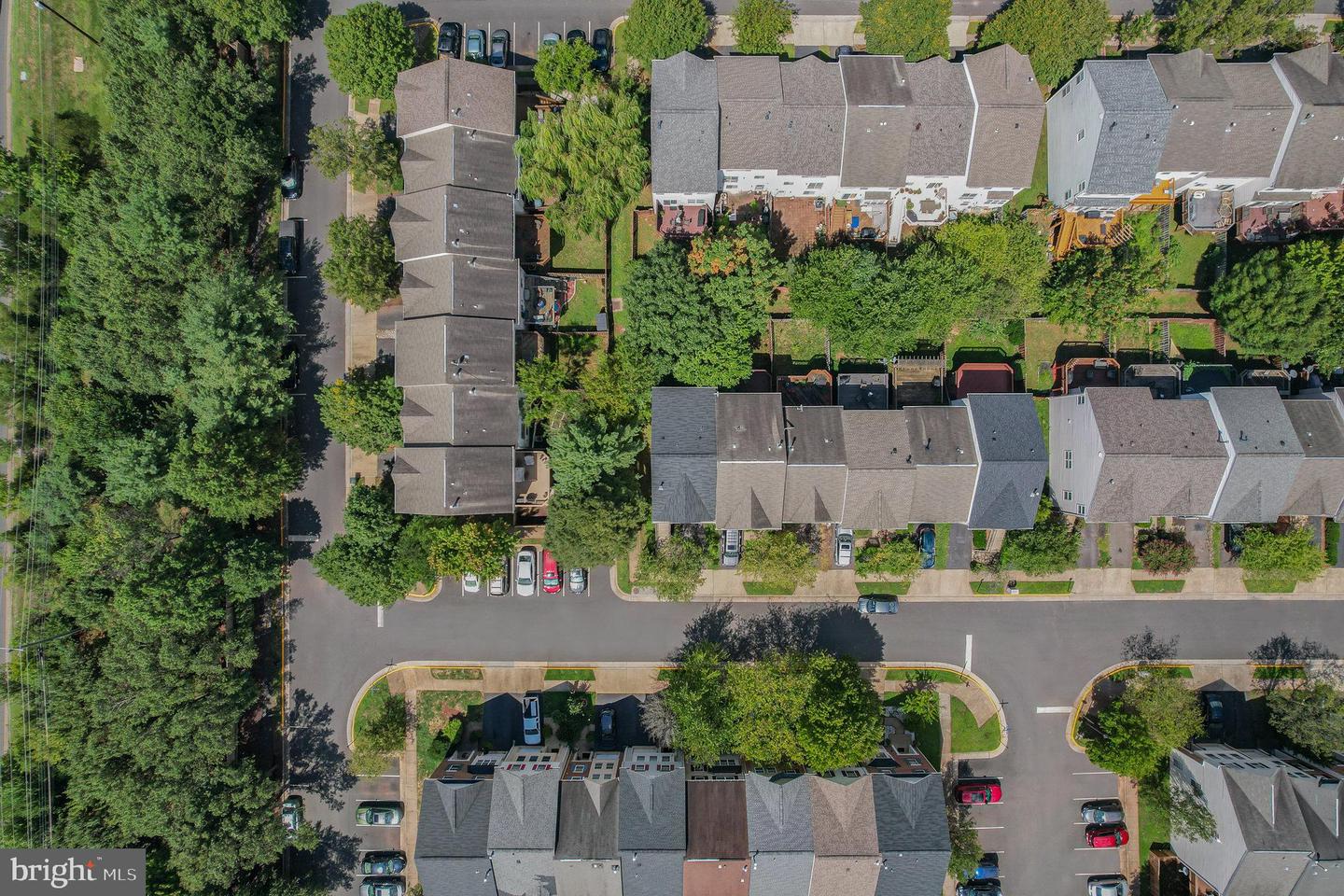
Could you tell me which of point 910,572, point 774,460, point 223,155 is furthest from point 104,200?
point 910,572

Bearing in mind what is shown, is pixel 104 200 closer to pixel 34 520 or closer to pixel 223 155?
pixel 223 155

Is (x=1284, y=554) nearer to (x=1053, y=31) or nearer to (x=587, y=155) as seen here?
(x=1053, y=31)

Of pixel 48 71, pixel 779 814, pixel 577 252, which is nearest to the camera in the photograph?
pixel 779 814

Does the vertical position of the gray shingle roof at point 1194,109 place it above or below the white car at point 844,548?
above

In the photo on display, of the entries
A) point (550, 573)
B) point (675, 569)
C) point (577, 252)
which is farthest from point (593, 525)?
point (577, 252)

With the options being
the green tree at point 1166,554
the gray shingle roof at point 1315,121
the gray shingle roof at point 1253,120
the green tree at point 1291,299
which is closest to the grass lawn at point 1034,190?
the gray shingle roof at point 1253,120

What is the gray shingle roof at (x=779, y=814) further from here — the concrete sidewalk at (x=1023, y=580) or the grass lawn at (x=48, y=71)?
the grass lawn at (x=48, y=71)

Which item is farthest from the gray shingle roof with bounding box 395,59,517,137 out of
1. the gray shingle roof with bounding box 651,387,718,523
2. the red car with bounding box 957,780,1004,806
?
the red car with bounding box 957,780,1004,806
